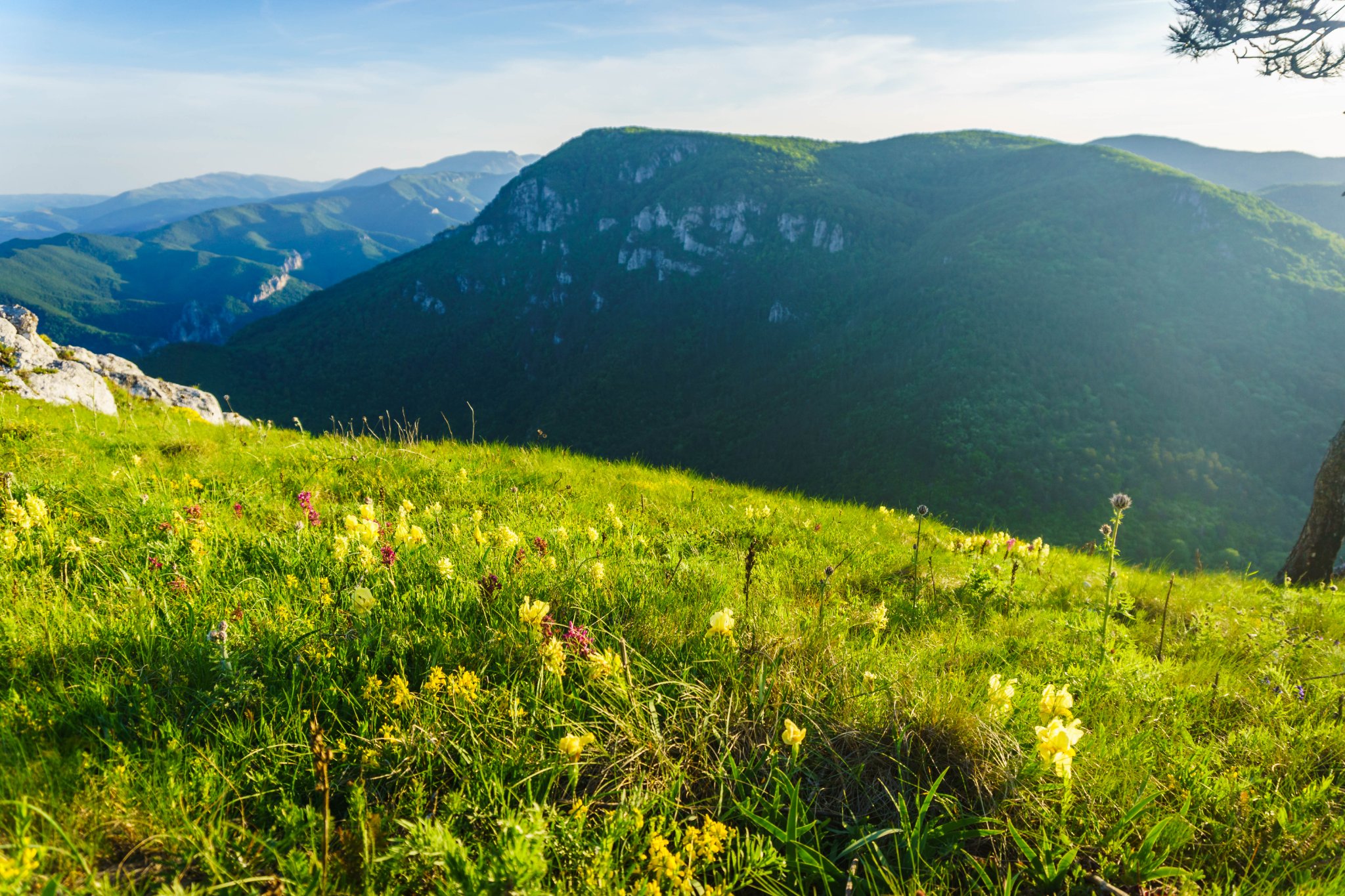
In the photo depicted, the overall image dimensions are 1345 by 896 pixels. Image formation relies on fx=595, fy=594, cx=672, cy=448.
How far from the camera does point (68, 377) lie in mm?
9695

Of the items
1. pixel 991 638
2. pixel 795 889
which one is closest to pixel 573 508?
pixel 991 638

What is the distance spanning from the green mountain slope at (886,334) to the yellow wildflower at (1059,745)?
47922 millimetres

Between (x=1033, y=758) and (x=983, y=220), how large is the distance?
146 m

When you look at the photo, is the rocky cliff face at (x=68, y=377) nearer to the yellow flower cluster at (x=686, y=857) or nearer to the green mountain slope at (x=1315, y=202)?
the yellow flower cluster at (x=686, y=857)

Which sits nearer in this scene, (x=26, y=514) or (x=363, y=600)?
(x=363, y=600)

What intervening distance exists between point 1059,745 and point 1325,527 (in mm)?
9534

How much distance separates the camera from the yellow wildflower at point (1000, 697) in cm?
236

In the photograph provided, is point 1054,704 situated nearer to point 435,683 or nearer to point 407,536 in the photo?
point 435,683

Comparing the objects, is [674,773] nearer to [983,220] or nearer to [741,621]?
[741,621]

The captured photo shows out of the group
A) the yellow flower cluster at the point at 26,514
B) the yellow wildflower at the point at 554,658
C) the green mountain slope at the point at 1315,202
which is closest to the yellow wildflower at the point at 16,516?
the yellow flower cluster at the point at 26,514

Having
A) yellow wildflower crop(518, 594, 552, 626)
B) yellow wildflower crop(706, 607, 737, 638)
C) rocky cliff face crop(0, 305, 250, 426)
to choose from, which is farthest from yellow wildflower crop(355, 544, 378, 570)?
rocky cliff face crop(0, 305, 250, 426)

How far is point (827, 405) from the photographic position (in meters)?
102

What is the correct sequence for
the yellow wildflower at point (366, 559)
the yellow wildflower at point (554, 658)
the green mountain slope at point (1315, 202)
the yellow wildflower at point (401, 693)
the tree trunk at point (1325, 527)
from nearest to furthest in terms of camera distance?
1. the yellow wildflower at point (401, 693)
2. the yellow wildflower at point (554, 658)
3. the yellow wildflower at point (366, 559)
4. the tree trunk at point (1325, 527)
5. the green mountain slope at point (1315, 202)

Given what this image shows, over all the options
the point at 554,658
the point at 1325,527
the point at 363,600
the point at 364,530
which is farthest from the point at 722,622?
the point at 1325,527
